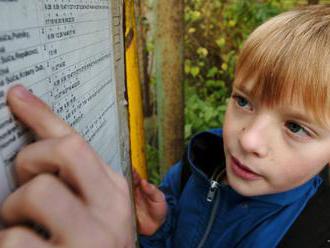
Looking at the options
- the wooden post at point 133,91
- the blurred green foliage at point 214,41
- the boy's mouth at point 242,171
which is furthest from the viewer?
the blurred green foliage at point 214,41

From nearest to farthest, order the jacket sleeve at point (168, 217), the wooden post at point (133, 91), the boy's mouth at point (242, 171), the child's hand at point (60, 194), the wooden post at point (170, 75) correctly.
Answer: the child's hand at point (60, 194)
the wooden post at point (133, 91)
the boy's mouth at point (242, 171)
the jacket sleeve at point (168, 217)
the wooden post at point (170, 75)

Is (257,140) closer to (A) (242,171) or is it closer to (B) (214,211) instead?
(A) (242,171)

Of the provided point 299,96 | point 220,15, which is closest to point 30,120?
point 299,96

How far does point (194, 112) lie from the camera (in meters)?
2.55

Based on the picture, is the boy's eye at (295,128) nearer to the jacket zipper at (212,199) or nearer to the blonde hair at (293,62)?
the blonde hair at (293,62)

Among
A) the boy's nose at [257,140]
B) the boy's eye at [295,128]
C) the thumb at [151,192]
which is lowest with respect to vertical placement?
A: the thumb at [151,192]

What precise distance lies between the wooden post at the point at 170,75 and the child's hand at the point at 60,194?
1070 mm

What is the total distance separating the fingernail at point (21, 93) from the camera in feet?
1.02

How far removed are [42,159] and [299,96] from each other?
0.62 meters

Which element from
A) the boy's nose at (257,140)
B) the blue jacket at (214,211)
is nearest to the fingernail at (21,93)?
the boy's nose at (257,140)

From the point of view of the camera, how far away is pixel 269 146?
803 millimetres

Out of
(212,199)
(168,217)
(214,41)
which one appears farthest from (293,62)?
(214,41)

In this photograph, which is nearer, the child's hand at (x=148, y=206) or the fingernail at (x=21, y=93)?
the fingernail at (x=21, y=93)

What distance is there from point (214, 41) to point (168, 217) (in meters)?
2.84
